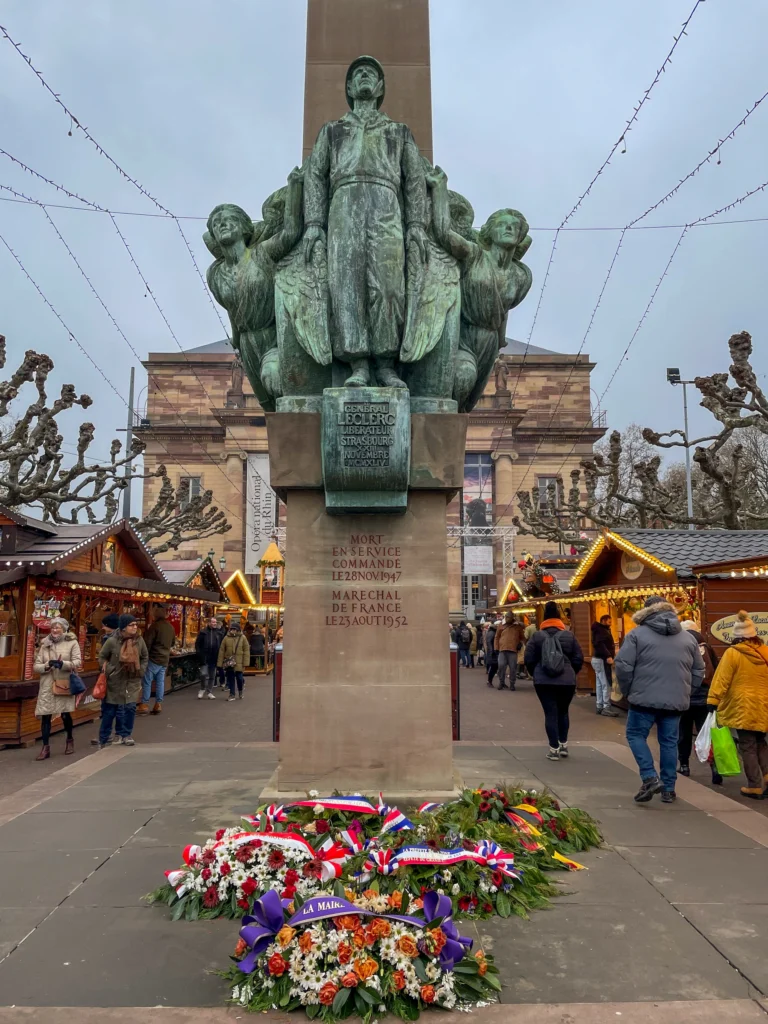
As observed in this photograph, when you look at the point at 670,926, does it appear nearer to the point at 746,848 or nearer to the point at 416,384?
the point at 746,848

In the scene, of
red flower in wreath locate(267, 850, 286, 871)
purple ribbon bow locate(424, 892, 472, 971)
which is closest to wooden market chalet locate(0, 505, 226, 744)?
red flower in wreath locate(267, 850, 286, 871)

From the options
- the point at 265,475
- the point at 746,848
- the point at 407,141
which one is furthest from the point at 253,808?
the point at 265,475

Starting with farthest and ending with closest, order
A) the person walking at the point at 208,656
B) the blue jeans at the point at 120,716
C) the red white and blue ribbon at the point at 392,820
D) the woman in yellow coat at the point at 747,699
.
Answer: the person walking at the point at 208,656 < the blue jeans at the point at 120,716 < the woman in yellow coat at the point at 747,699 < the red white and blue ribbon at the point at 392,820

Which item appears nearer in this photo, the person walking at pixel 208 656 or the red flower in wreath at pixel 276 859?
the red flower in wreath at pixel 276 859

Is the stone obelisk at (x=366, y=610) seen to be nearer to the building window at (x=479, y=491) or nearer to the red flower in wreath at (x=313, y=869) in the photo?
the red flower in wreath at (x=313, y=869)

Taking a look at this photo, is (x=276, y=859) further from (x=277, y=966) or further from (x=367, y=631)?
(x=367, y=631)

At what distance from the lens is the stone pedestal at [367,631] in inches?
207

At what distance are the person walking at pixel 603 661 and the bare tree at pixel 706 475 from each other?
17.3 feet

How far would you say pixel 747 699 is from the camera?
717 cm

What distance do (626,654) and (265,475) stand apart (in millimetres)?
38695

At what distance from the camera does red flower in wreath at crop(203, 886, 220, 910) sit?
384cm

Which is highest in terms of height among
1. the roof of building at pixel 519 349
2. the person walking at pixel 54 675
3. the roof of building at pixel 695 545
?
the roof of building at pixel 519 349

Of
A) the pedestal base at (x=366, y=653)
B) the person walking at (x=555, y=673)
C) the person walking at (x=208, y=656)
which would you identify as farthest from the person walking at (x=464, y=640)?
the pedestal base at (x=366, y=653)

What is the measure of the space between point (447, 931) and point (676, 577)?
29.3 ft
